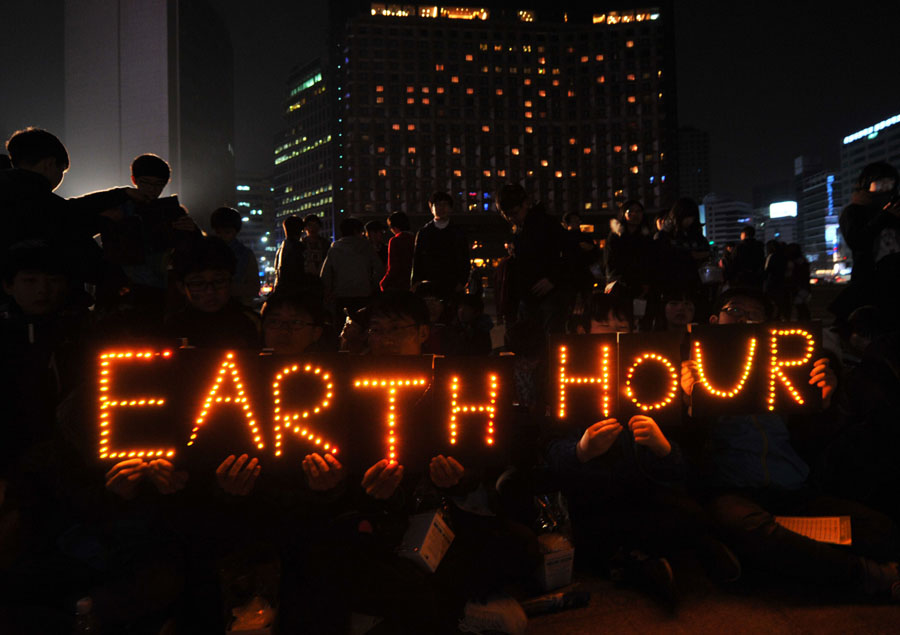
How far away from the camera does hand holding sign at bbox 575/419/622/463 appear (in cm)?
272

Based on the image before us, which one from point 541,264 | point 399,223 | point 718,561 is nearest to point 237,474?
point 718,561

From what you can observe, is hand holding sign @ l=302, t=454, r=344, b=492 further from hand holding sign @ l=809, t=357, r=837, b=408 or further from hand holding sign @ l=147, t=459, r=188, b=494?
hand holding sign @ l=809, t=357, r=837, b=408

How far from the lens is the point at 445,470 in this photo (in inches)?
100

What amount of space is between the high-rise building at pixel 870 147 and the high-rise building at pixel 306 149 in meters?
136

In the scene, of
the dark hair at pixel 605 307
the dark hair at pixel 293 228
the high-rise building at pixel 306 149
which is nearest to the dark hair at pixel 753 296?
the dark hair at pixel 605 307

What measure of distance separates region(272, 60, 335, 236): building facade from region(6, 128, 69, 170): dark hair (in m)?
135

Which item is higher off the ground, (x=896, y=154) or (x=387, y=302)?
(x=896, y=154)

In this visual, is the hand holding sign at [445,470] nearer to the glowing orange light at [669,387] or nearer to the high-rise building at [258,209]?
the glowing orange light at [669,387]

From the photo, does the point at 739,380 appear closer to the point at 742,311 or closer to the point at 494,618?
the point at 742,311

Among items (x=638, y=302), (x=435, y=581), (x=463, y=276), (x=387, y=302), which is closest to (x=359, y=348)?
(x=387, y=302)

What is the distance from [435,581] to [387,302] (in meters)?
1.46

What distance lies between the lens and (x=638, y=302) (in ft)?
17.6

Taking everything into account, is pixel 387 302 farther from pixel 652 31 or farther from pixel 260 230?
pixel 260 230

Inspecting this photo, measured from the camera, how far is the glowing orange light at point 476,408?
2529mm
